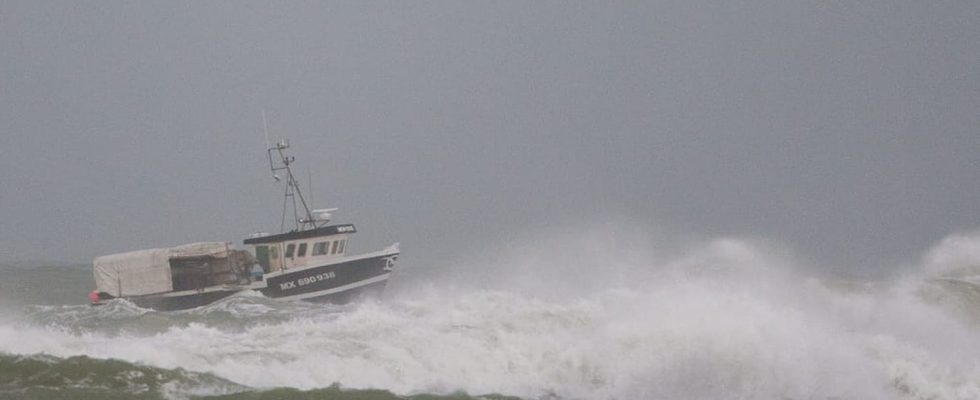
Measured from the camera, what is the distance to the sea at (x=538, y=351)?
17469 millimetres

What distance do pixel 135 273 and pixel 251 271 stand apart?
4.37 metres

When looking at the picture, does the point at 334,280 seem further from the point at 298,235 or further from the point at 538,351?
the point at 538,351

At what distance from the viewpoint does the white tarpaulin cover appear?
115 ft

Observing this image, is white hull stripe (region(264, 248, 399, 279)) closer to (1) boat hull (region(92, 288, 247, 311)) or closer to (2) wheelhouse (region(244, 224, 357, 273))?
(2) wheelhouse (region(244, 224, 357, 273))

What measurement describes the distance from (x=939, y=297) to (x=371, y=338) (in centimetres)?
2008

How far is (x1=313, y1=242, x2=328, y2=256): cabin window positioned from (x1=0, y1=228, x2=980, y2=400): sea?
287 inches

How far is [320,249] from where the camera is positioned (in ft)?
126

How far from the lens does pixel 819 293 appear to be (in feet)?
103

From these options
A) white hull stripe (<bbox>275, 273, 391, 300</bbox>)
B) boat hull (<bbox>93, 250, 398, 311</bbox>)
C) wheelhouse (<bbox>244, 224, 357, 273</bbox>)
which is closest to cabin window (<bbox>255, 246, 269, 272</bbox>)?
wheelhouse (<bbox>244, 224, 357, 273</bbox>)

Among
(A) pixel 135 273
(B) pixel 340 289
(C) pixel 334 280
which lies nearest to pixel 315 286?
(C) pixel 334 280

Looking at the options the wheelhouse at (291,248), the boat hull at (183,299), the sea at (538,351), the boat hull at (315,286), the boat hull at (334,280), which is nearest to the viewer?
the sea at (538,351)

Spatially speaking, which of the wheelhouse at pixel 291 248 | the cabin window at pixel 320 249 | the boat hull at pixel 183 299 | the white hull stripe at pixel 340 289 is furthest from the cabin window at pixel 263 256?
the boat hull at pixel 183 299

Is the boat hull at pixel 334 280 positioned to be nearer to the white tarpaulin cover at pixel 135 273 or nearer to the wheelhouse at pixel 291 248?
the wheelhouse at pixel 291 248

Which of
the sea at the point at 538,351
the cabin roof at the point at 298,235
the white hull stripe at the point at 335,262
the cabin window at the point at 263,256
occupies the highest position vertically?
the cabin roof at the point at 298,235
